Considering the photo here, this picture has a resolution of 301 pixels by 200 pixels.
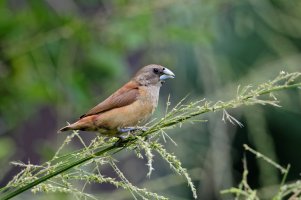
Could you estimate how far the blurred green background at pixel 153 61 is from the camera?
518 cm

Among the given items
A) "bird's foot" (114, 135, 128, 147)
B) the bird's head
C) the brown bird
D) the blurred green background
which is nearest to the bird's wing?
the brown bird

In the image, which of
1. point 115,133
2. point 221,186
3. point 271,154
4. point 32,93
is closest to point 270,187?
point 271,154

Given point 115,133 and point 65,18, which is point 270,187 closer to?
point 115,133

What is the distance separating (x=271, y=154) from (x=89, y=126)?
1.79 m

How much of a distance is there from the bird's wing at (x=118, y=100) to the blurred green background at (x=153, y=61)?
101 cm

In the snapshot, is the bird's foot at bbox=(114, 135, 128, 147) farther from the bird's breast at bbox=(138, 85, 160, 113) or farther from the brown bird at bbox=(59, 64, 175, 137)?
the bird's breast at bbox=(138, 85, 160, 113)

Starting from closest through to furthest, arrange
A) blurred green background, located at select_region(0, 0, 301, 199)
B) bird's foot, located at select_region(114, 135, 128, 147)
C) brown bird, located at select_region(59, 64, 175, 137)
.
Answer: bird's foot, located at select_region(114, 135, 128, 147)
brown bird, located at select_region(59, 64, 175, 137)
blurred green background, located at select_region(0, 0, 301, 199)

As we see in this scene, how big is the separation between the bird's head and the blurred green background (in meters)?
0.79

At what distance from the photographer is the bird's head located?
4.07 meters

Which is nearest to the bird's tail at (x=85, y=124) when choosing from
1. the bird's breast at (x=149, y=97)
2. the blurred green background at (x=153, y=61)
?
the bird's breast at (x=149, y=97)

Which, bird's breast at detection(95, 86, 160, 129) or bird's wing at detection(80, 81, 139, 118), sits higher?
bird's wing at detection(80, 81, 139, 118)

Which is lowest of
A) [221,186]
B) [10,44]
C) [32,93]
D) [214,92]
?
[221,186]

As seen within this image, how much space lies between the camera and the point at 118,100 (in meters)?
3.67

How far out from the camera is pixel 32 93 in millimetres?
5129
